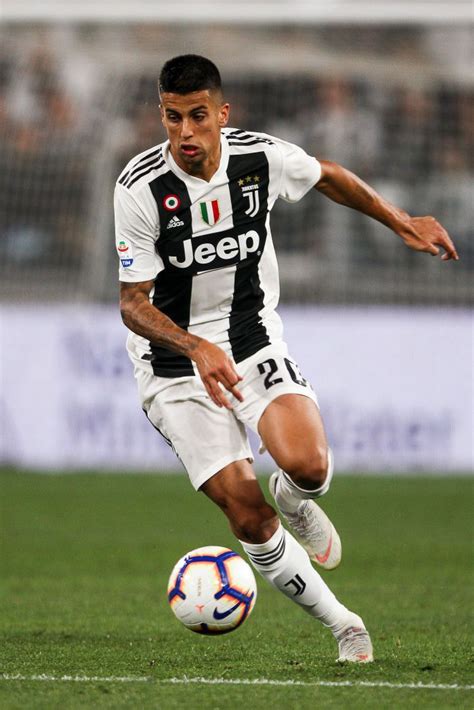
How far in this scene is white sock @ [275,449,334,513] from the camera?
565 centimetres

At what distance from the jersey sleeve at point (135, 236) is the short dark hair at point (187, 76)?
48 cm

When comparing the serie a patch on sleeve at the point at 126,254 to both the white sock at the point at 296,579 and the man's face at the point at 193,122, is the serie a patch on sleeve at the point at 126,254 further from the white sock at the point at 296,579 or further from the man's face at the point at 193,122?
the white sock at the point at 296,579

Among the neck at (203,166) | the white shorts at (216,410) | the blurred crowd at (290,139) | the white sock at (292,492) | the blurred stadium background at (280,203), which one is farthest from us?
the blurred crowd at (290,139)

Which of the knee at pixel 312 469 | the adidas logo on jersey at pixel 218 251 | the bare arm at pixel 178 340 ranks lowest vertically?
the knee at pixel 312 469

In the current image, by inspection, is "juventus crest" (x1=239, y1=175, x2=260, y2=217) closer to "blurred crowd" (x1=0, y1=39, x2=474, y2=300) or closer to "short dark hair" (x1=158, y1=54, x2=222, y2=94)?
"short dark hair" (x1=158, y1=54, x2=222, y2=94)

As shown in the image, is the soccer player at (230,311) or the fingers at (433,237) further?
the fingers at (433,237)

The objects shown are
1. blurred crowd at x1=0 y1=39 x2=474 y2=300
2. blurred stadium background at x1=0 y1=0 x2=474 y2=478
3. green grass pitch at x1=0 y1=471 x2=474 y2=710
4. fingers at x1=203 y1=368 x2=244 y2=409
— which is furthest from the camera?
blurred crowd at x1=0 y1=39 x2=474 y2=300

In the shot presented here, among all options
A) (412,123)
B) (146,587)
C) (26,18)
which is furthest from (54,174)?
(146,587)

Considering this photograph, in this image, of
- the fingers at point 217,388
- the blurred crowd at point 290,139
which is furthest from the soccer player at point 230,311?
the blurred crowd at point 290,139

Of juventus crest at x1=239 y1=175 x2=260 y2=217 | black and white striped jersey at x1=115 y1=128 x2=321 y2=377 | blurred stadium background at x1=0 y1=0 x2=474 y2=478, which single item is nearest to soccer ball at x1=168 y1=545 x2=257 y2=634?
black and white striped jersey at x1=115 y1=128 x2=321 y2=377

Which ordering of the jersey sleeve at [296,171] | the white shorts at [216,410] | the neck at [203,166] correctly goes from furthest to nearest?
the jersey sleeve at [296,171]
the neck at [203,166]
the white shorts at [216,410]

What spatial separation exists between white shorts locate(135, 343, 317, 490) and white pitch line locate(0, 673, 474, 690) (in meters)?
0.94

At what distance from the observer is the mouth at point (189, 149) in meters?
5.82

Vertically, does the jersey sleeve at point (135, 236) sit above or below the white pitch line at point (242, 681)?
above
